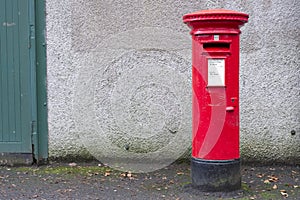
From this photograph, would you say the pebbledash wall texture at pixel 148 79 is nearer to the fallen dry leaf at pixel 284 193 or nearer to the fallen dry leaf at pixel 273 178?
the fallen dry leaf at pixel 273 178

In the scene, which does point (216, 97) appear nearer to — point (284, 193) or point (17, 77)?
point (284, 193)

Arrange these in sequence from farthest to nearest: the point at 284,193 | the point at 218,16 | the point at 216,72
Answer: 1. the point at 284,193
2. the point at 216,72
3. the point at 218,16

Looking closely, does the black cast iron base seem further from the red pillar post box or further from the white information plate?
the white information plate

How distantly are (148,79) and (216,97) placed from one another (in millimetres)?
1639

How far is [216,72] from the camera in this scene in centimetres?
477

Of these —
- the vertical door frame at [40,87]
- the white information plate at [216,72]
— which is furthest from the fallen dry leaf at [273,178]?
the vertical door frame at [40,87]

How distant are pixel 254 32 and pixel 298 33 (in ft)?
1.86

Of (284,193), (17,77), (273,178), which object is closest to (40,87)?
(17,77)

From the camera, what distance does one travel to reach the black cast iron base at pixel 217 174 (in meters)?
4.87

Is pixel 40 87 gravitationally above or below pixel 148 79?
below

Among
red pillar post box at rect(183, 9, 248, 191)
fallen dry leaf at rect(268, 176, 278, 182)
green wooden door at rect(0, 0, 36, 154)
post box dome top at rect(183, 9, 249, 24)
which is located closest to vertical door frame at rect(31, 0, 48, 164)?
green wooden door at rect(0, 0, 36, 154)

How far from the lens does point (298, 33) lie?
6.11 meters

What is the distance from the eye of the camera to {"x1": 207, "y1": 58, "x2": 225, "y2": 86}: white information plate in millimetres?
4754

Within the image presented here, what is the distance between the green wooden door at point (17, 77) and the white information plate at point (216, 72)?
8.52 feet
